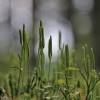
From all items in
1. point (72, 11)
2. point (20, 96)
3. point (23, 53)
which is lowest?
point (20, 96)

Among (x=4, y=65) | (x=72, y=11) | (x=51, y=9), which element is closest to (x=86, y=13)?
(x=72, y=11)

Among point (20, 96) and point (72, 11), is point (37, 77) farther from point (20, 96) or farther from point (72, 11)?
point (72, 11)

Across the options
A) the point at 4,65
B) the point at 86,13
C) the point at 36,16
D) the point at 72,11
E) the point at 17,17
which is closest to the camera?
the point at 4,65

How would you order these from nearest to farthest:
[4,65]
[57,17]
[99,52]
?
[4,65] < [99,52] < [57,17]

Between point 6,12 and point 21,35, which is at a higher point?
point 6,12

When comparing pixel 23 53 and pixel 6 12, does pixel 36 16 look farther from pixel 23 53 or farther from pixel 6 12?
pixel 23 53

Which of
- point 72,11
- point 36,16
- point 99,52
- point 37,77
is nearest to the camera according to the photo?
point 37,77

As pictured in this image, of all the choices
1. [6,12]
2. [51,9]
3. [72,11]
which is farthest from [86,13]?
[6,12]

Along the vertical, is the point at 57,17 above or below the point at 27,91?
above

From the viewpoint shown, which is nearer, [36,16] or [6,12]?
[36,16]
